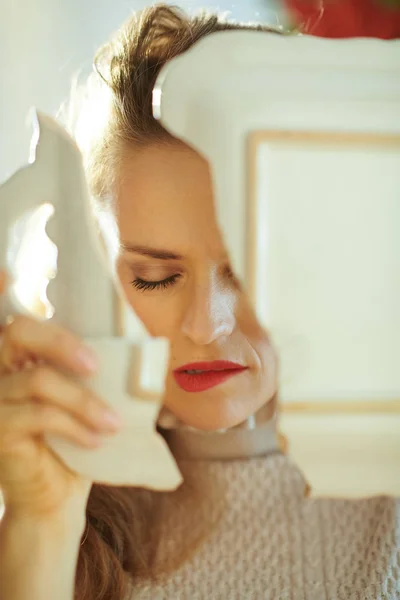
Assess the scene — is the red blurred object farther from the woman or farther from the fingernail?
the fingernail

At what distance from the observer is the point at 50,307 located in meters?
0.37

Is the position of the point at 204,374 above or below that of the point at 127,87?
below

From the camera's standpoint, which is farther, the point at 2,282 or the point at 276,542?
the point at 276,542

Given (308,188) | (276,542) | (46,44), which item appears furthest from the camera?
(276,542)

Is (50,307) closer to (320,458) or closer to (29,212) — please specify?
(29,212)

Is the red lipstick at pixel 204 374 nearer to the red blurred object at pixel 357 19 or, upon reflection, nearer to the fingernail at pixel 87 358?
the fingernail at pixel 87 358

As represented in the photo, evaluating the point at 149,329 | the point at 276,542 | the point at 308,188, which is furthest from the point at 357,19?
the point at 276,542

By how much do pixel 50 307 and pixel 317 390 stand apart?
6.2 inches

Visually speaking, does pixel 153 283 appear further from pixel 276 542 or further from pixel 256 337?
pixel 276 542

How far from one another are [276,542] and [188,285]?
297 millimetres

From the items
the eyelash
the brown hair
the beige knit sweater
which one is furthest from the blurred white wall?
the beige knit sweater

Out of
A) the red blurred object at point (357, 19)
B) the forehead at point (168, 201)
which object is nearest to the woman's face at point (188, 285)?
the forehead at point (168, 201)

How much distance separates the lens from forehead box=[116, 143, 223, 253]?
0.35 m

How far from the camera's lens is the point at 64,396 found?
37cm
